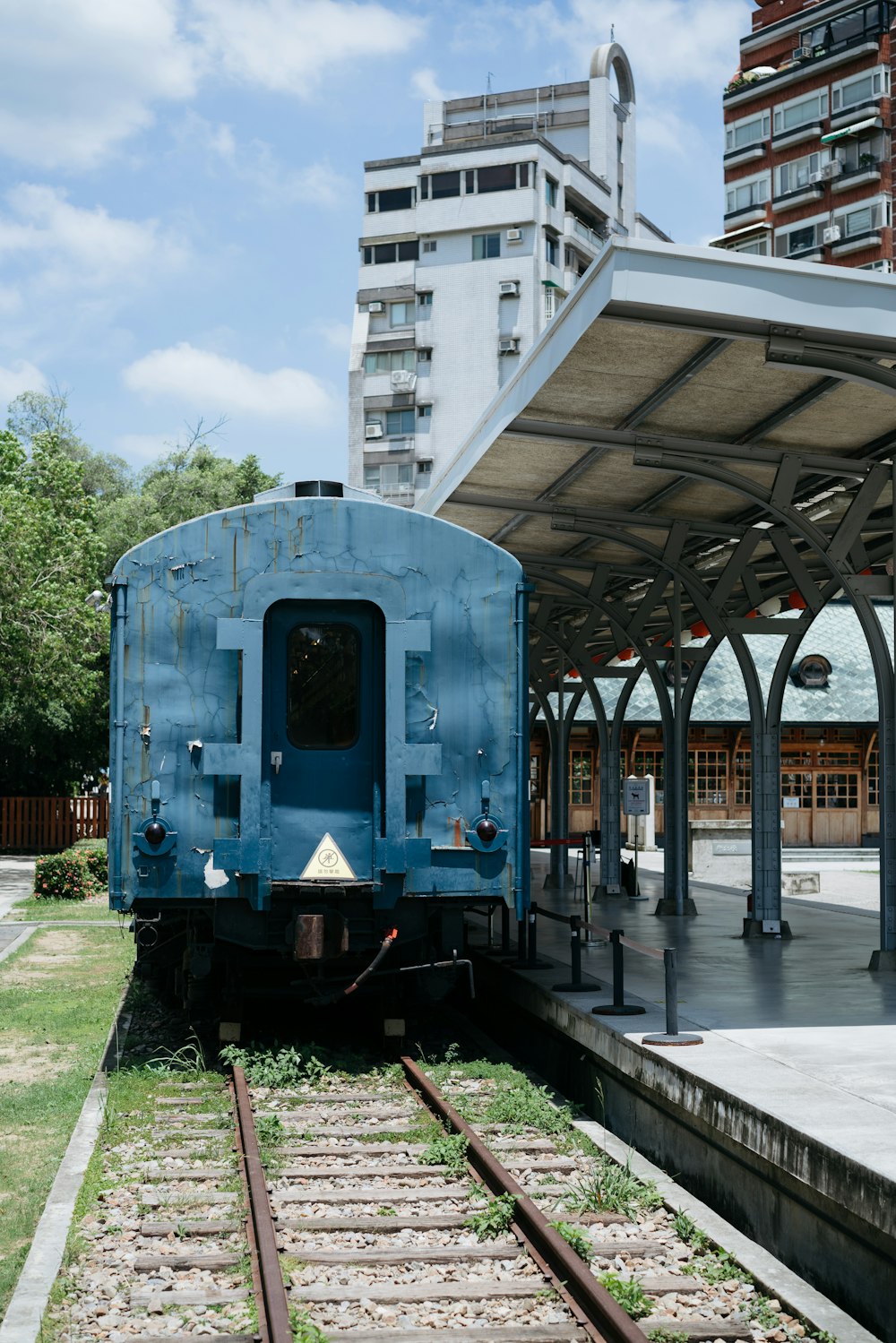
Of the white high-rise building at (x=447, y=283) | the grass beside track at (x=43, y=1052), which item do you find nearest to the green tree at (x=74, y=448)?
the white high-rise building at (x=447, y=283)

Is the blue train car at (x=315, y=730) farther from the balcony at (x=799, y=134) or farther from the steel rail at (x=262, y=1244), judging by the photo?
the balcony at (x=799, y=134)

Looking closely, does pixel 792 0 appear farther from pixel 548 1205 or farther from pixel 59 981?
pixel 548 1205

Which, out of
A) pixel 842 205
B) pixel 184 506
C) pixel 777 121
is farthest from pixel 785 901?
pixel 777 121

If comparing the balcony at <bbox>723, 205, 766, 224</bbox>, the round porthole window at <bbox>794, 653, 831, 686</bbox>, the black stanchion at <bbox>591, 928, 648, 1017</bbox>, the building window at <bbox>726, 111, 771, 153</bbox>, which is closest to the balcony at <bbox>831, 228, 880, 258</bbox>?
the balcony at <bbox>723, 205, 766, 224</bbox>

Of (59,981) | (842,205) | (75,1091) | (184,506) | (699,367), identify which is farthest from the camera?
(842,205)

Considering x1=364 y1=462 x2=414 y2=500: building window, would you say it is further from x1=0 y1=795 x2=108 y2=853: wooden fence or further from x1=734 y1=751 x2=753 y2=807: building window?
x1=734 y1=751 x2=753 y2=807: building window

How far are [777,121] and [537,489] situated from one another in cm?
4739

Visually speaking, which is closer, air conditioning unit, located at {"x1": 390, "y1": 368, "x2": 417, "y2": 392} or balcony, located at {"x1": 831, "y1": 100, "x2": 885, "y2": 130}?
balcony, located at {"x1": 831, "y1": 100, "x2": 885, "y2": 130}

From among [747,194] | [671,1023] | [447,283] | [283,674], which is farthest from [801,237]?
[671,1023]

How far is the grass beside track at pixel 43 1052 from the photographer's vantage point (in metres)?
6.99

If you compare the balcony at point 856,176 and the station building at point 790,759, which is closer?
the station building at point 790,759

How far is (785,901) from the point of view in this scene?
815 inches

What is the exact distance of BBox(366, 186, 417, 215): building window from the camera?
216ft

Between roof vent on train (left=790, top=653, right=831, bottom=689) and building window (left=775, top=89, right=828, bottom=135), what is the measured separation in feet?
89.9
